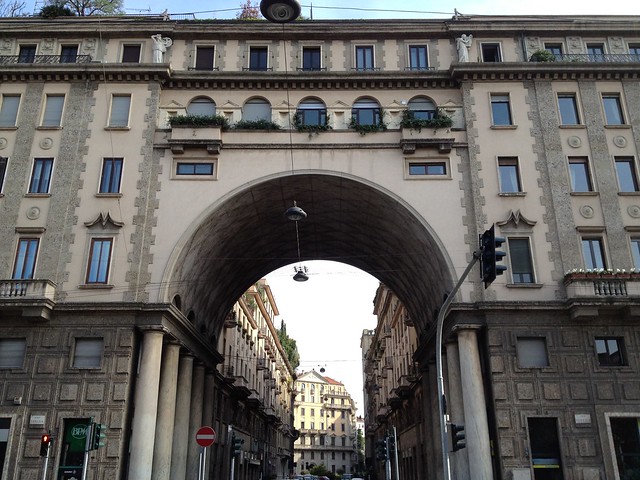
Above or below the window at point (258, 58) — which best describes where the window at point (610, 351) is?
below

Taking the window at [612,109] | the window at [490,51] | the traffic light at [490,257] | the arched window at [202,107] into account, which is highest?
the window at [490,51]

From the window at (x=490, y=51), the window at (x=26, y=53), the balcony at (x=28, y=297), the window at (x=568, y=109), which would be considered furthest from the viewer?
the window at (x=490, y=51)

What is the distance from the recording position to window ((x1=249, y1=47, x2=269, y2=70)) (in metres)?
29.8

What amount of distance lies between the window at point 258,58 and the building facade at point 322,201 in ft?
0.40

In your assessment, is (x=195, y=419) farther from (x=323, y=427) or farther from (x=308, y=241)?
(x=323, y=427)

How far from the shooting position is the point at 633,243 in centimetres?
2544

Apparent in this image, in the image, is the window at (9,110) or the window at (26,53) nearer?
the window at (9,110)

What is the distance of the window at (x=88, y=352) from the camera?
2392 centimetres

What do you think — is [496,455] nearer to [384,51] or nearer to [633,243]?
[633,243]

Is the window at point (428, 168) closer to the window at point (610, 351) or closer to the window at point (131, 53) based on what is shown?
the window at point (610, 351)

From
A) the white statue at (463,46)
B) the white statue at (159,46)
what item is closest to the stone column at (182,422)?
the white statue at (159,46)

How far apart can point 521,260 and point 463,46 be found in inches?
426

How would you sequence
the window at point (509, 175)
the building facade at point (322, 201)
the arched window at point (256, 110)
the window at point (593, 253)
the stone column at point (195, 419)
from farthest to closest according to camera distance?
the stone column at point (195, 419) < the arched window at point (256, 110) < the window at point (509, 175) < the window at point (593, 253) < the building facade at point (322, 201)

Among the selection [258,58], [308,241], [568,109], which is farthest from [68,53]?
[568,109]
